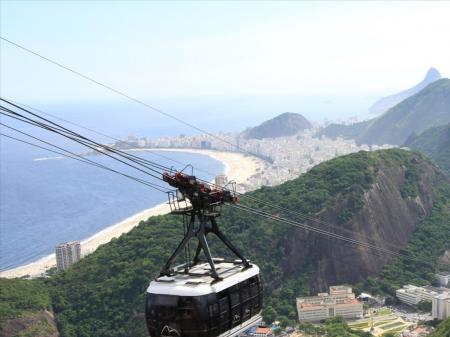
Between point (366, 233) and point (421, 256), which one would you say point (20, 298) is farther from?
point (421, 256)

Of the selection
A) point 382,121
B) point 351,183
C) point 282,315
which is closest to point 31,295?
point 282,315

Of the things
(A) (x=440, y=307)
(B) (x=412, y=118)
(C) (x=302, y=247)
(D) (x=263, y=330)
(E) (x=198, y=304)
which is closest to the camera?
(E) (x=198, y=304)

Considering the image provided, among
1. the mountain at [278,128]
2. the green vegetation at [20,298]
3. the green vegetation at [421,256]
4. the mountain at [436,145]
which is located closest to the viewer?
the green vegetation at [20,298]

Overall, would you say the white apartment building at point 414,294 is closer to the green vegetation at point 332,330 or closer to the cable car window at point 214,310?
the green vegetation at point 332,330

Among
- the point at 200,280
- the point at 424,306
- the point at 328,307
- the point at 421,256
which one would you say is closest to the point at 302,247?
the point at 328,307

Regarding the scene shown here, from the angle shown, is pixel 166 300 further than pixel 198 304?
Yes

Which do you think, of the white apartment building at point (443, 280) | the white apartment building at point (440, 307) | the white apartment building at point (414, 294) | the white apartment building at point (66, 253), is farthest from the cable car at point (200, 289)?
the white apartment building at point (66, 253)

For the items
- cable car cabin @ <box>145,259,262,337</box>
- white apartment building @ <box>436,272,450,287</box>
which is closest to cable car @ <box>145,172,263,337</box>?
cable car cabin @ <box>145,259,262,337</box>
